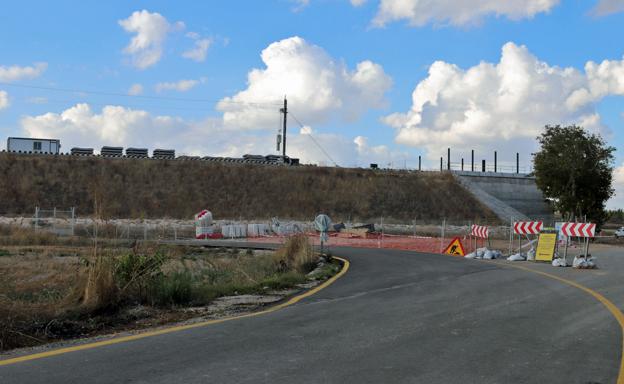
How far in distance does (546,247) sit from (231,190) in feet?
175

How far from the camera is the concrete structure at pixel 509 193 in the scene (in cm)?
7487

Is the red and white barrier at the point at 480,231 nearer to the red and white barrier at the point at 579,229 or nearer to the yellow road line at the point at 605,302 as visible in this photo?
the red and white barrier at the point at 579,229

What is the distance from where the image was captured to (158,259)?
10258 mm

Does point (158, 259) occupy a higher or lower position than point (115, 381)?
higher

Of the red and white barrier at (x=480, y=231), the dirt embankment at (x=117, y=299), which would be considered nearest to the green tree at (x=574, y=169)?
the red and white barrier at (x=480, y=231)

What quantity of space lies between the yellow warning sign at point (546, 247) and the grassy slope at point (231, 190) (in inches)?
1867

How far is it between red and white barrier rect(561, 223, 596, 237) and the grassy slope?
161 ft

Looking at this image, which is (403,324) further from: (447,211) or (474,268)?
(447,211)

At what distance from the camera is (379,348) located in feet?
23.3

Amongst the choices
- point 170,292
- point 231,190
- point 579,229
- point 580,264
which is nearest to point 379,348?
point 170,292

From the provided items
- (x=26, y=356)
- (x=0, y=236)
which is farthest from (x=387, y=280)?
(x=0, y=236)

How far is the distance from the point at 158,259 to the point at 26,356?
389 centimetres

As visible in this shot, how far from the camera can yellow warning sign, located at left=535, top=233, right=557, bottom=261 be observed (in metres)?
22.6

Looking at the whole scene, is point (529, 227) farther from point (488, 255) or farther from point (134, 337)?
point (134, 337)
